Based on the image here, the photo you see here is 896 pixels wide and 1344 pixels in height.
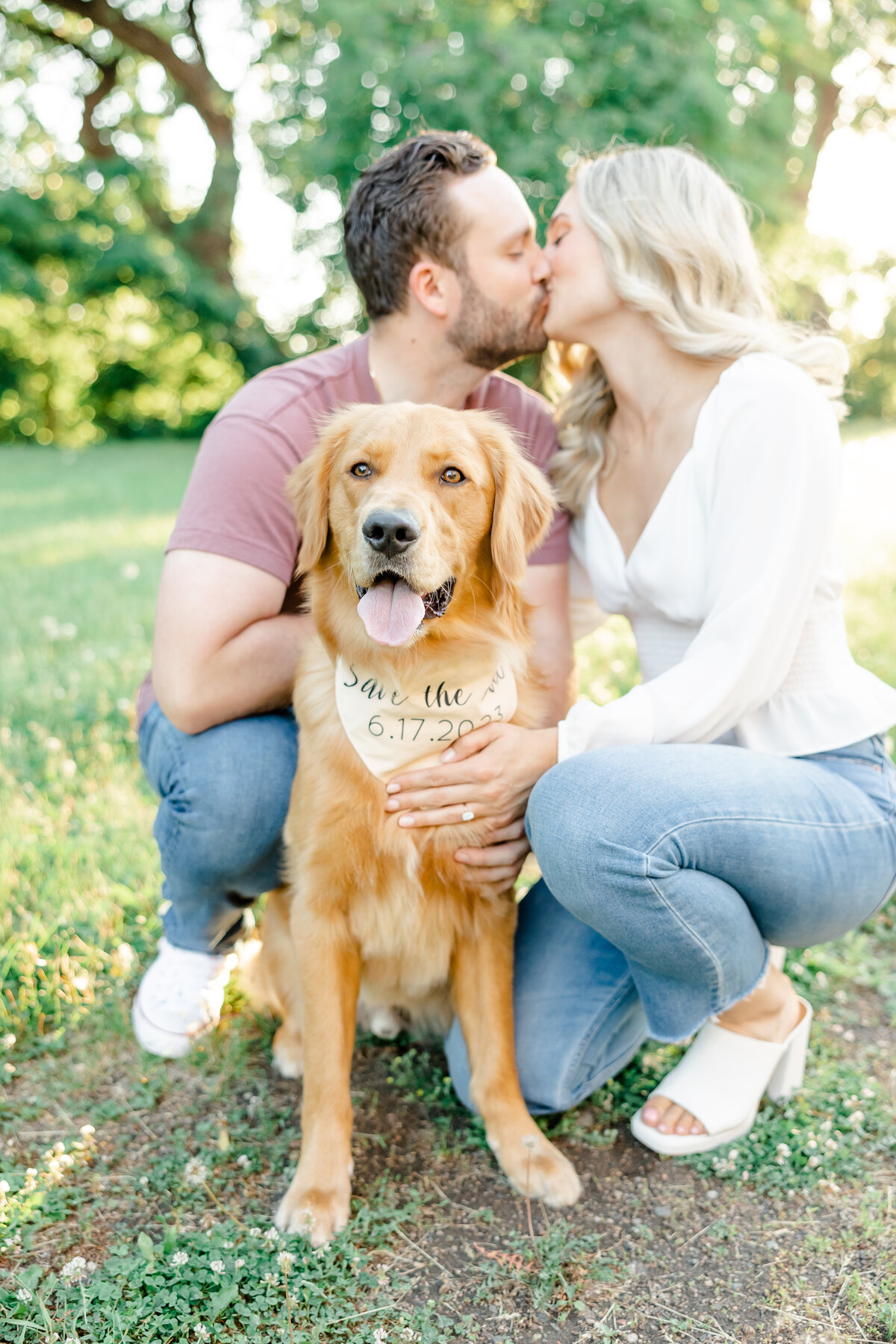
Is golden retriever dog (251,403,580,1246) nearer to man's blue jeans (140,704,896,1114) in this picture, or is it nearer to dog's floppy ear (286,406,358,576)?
dog's floppy ear (286,406,358,576)

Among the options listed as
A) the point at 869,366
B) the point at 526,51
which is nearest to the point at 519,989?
the point at 526,51

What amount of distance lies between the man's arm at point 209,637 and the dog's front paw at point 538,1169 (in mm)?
1241

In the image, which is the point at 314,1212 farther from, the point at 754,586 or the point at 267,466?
the point at 267,466

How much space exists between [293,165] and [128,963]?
15.6 metres

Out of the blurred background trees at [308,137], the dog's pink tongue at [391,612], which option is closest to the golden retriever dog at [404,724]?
the dog's pink tongue at [391,612]

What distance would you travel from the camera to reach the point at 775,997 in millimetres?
2420

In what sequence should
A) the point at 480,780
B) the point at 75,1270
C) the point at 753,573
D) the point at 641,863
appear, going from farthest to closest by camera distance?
the point at 480,780, the point at 753,573, the point at 641,863, the point at 75,1270

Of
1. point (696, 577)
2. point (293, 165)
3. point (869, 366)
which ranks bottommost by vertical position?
point (869, 366)

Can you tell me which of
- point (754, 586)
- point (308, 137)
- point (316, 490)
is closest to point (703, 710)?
point (754, 586)

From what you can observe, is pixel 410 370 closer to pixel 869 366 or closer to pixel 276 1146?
pixel 276 1146

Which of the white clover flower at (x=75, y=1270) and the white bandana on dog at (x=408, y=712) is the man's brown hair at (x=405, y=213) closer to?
the white bandana on dog at (x=408, y=712)

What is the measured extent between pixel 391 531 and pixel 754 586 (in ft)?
2.67

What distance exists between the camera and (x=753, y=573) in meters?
2.26

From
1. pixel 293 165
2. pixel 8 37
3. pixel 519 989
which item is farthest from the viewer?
pixel 8 37
